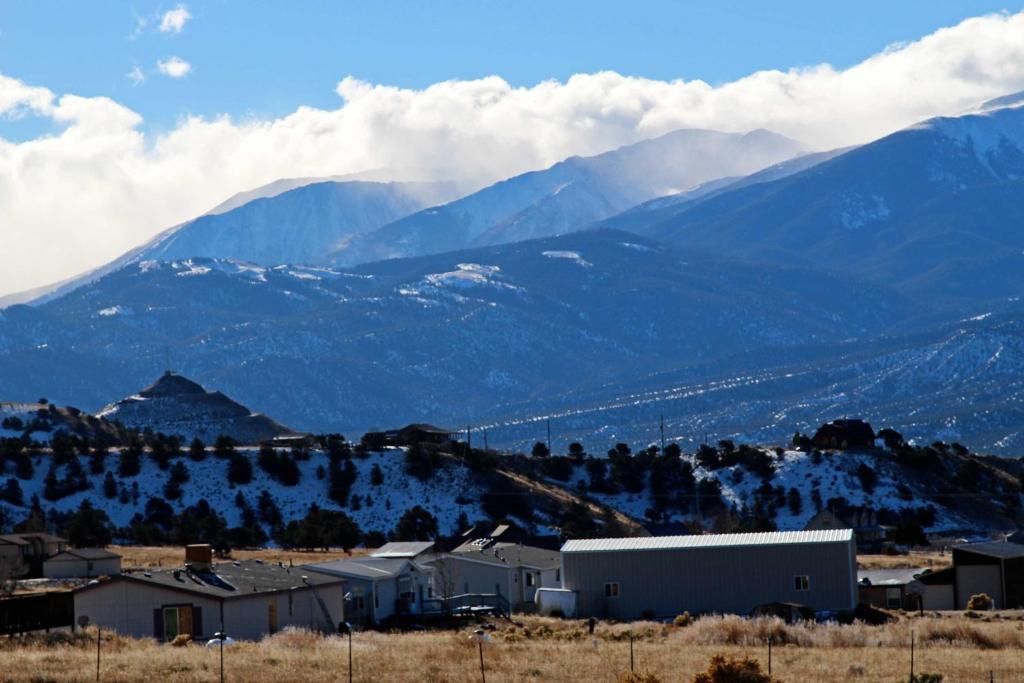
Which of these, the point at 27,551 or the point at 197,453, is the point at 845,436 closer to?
the point at 197,453

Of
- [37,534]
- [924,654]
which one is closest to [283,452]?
[37,534]

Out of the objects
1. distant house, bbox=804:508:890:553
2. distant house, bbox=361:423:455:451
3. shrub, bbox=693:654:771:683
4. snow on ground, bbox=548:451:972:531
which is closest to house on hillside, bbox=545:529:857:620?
shrub, bbox=693:654:771:683

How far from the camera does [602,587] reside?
83.6 m

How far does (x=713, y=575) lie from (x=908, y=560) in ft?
101

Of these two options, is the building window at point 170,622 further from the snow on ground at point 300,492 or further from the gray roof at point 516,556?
the snow on ground at point 300,492

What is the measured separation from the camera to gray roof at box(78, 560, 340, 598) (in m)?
65.5

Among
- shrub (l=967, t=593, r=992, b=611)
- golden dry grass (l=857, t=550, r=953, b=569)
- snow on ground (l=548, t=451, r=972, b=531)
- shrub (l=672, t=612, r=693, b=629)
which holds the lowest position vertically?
shrub (l=967, t=593, r=992, b=611)

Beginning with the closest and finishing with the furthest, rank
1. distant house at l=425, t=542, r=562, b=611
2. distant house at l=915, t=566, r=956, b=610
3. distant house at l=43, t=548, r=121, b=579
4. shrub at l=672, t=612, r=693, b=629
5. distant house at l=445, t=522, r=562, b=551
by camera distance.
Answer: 1. shrub at l=672, t=612, r=693, b=629
2. distant house at l=425, t=542, r=562, b=611
3. distant house at l=915, t=566, r=956, b=610
4. distant house at l=43, t=548, r=121, b=579
5. distant house at l=445, t=522, r=562, b=551

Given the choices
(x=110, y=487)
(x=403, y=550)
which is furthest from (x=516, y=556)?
(x=110, y=487)

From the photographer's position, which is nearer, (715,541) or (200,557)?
(200,557)

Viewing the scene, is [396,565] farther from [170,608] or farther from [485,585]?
[170,608]

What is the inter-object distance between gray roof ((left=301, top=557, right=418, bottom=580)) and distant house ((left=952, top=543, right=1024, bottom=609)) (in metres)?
25.0

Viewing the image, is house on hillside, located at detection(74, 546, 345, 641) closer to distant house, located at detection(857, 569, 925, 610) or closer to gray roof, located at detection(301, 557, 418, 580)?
gray roof, located at detection(301, 557, 418, 580)

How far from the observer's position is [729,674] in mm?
47125
